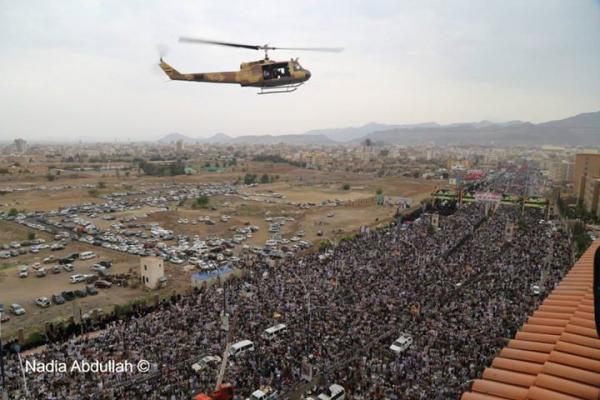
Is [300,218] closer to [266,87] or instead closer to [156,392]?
[266,87]

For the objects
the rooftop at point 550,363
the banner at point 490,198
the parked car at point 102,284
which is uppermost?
the rooftop at point 550,363

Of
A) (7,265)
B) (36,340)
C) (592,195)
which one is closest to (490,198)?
(592,195)

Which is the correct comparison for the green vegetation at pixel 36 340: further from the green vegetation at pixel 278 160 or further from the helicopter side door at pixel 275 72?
the green vegetation at pixel 278 160

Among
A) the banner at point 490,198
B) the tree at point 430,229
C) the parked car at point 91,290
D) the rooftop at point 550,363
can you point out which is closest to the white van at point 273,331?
the rooftop at point 550,363

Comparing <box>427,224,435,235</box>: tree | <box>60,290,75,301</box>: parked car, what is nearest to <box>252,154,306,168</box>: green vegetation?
<box>427,224,435,235</box>: tree

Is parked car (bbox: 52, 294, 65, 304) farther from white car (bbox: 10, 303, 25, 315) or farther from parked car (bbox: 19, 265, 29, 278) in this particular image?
parked car (bbox: 19, 265, 29, 278)

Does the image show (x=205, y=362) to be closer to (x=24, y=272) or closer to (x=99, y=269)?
(x=99, y=269)

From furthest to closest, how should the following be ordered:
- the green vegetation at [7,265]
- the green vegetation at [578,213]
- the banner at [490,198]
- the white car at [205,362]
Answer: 1. the banner at [490,198]
2. the green vegetation at [578,213]
3. the green vegetation at [7,265]
4. the white car at [205,362]
